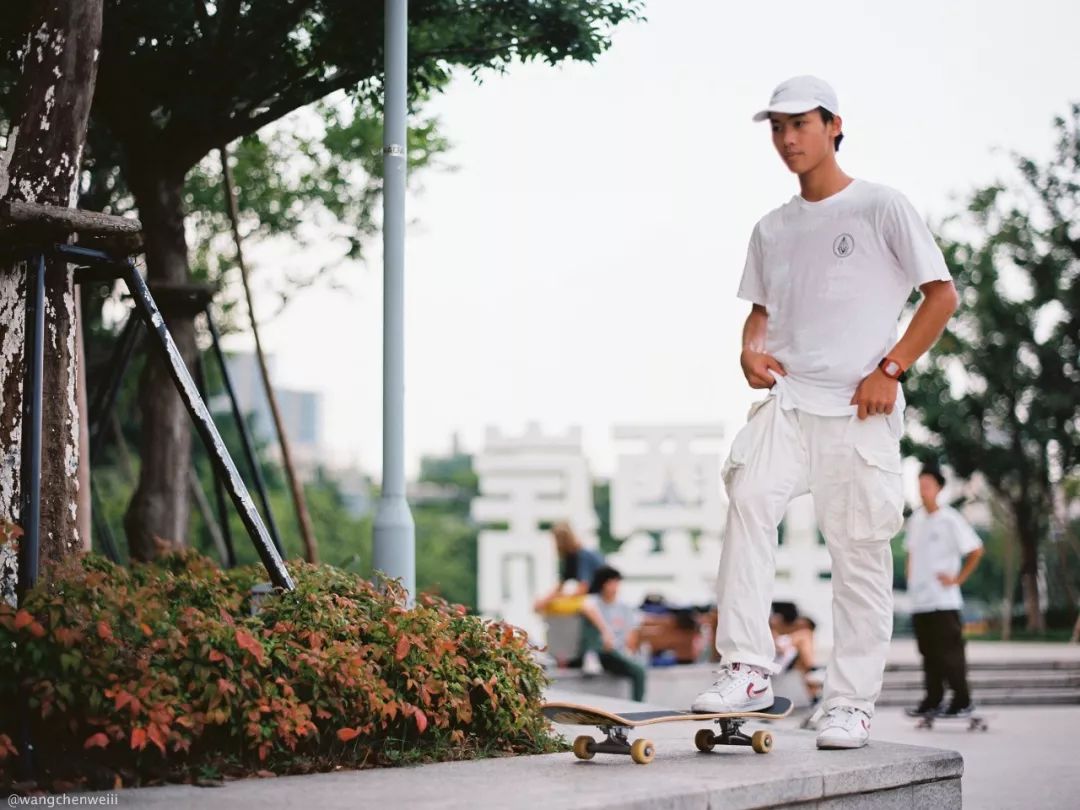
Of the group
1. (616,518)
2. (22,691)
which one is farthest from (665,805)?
(616,518)

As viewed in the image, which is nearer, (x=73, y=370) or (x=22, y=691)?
(x=22, y=691)

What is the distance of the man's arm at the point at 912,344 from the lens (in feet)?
16.4

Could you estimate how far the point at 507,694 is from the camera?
5797 millimetres

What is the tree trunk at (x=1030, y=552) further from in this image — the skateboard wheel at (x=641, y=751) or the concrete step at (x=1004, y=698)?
the skateboard wheel at (x=641, y=751)

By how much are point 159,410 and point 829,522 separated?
22.3 feet

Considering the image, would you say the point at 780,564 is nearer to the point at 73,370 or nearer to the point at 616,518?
the point at 616,518

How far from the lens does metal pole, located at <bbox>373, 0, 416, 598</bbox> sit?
7305mm

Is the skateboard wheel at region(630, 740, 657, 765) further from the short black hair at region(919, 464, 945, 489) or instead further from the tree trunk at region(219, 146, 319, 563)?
the tree trunk at region(219, 146, 319, 563)

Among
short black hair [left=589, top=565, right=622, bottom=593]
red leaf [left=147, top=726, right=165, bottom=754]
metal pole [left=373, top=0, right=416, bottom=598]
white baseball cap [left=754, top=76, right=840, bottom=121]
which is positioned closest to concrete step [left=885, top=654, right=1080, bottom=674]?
short black hair [left=589, top=565, right=622, bottom=593]

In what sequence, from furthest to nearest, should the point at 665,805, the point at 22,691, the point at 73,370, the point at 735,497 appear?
1. the point at 73,370
2. the point at 735,497
3. the point at 22,691
4. the point at 665,805

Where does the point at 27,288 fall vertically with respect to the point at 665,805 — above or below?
above

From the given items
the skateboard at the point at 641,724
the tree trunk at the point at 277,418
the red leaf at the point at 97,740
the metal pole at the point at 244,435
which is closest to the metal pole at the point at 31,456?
the red leaf at the point at 97,740

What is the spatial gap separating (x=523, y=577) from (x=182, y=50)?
1307 centimetres

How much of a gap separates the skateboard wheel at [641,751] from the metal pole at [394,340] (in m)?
2.50
